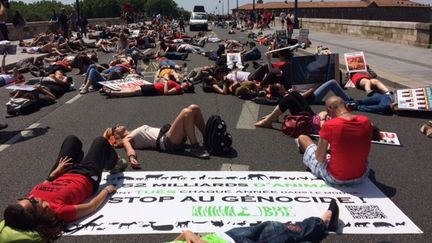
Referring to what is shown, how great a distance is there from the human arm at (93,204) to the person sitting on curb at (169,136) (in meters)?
1.24

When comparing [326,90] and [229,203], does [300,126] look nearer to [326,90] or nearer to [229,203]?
[326,90]

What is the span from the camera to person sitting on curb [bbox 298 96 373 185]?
4867 millimetres

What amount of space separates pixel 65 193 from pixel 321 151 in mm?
2877

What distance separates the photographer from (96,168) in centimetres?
500

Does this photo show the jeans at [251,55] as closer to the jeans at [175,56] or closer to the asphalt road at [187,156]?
the jeans at [175,56]

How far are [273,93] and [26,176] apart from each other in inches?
246

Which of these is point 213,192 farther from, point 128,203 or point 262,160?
point 262,160

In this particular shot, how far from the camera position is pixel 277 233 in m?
3.79

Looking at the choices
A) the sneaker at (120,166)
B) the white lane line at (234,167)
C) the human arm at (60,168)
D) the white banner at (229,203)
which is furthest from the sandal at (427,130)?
the human arm at (60,168)

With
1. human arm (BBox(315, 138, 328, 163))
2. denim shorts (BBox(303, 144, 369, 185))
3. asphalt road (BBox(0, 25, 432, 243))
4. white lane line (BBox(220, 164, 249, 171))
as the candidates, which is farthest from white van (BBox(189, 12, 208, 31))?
A: human arm (BBox(315, 138, 328, 163))

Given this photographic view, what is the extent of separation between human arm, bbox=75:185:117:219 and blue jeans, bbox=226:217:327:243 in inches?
60.6

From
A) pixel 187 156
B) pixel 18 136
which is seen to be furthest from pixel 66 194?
pixel 18 136

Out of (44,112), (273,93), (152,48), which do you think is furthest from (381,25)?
(44,112)

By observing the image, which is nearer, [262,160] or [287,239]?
[287,239]
